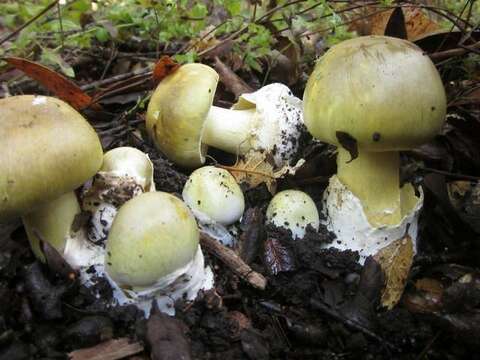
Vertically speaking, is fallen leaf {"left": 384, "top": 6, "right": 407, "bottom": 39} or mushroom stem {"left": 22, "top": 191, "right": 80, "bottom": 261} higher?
fallen leaf {"left": 384, "top": 6, "right": 407, "bottom": 39}

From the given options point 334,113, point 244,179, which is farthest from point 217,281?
point 334,113

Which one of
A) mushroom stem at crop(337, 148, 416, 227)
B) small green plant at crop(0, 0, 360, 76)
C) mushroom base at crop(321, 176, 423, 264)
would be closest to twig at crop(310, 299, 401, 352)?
mushroom base at crop(321, 176, 423, 264)

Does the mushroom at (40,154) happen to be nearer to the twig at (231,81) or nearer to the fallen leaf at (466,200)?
the twig at (231,81)

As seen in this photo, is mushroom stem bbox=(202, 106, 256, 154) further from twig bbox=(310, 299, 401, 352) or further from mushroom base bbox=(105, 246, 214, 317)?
twig bbox=(310, 299, 401, 352)

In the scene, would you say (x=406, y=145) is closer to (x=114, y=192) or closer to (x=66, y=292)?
(x=114, y=192)

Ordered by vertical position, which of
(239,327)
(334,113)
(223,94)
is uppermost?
(334,113)

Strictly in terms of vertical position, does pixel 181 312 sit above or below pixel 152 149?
below
